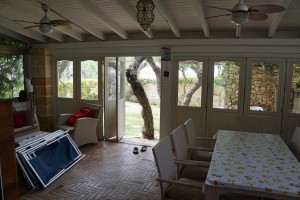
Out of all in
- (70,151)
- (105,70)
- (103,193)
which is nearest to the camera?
(103,193)

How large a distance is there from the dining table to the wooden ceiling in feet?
6.39

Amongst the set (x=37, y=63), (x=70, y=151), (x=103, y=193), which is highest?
(x=37, y=63)

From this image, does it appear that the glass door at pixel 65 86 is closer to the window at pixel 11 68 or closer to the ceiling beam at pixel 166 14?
the window at pixel 11 68

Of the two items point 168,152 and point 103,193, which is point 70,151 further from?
point 168,152

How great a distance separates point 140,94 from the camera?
666 cm

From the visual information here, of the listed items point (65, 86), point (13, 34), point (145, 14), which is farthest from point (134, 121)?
point (145, 14)

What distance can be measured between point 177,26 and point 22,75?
4271mm

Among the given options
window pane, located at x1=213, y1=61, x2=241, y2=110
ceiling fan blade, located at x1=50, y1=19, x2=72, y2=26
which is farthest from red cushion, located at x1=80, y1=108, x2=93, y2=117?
window pane, located at x1=213, y1=61, x2=241, y2=110

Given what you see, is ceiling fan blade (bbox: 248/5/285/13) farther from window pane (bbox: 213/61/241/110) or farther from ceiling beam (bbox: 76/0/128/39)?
ceiling beam (bbox: 76/0/128/39)

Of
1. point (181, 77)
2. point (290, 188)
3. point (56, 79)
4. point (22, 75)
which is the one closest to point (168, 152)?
point (290, 188)

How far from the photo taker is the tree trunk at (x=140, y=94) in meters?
6.48

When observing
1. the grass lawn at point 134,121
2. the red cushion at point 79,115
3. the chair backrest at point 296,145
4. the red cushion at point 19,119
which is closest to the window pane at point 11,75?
the red cushion at point 19,119

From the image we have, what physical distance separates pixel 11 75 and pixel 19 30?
130cm

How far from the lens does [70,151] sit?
14.7ft
